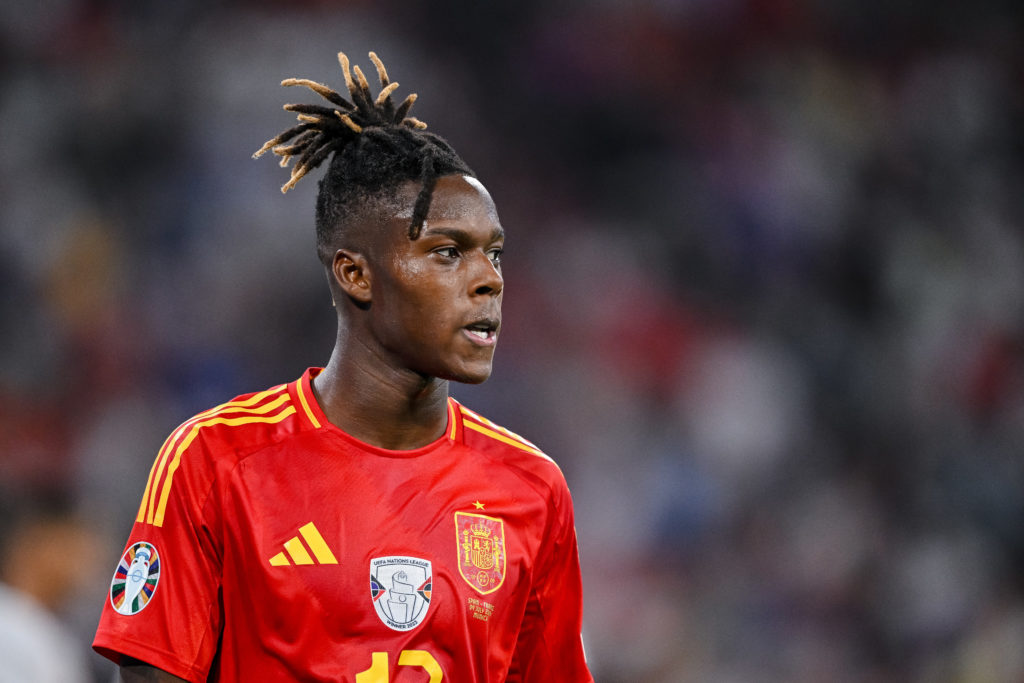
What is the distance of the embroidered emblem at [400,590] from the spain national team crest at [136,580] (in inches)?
17.6

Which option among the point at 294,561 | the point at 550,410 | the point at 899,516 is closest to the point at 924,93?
the point at 899,516

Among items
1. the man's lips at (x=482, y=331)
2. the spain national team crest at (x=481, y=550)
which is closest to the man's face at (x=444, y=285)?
the man's lips at (x=482, y=331)

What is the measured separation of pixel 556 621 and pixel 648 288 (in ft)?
17.2

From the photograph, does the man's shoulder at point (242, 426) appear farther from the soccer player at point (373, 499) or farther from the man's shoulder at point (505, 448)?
the man's shoulder at point (505, 448)

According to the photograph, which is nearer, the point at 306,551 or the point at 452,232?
the point at 306,551

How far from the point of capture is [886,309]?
828 cm

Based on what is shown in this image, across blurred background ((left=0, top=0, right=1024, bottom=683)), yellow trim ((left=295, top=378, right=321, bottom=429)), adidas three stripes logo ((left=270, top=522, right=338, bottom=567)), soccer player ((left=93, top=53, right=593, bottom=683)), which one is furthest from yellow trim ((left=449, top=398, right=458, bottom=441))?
blurred background ((left=0, top=0, right=1024, bottom=683))

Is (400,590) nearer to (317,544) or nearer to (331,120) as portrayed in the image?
(317,544)

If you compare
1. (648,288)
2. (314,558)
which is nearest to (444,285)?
(314,558)

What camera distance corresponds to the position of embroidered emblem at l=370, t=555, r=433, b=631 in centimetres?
251

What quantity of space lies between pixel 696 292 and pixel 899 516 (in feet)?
6.33

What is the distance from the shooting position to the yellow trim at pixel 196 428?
2.49 meters

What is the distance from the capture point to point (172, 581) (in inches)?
96.3

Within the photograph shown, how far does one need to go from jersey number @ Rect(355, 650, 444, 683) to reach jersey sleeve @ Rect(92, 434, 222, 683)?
1.07 feet
